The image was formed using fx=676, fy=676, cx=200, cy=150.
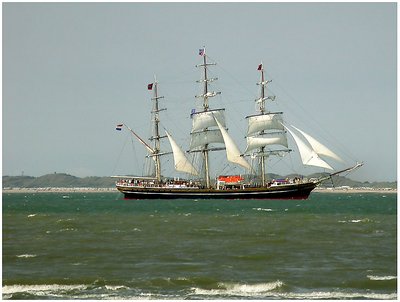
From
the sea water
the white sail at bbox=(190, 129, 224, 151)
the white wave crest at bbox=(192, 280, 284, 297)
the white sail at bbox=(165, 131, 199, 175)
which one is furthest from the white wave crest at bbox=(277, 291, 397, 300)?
the white sail at bbox=(165, 131, 199, 175)

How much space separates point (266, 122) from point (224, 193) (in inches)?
593

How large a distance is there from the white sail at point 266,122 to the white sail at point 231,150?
4.13m

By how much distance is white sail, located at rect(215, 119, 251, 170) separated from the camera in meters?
125

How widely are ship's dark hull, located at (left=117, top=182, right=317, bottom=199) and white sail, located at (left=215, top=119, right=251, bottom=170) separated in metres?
5.89

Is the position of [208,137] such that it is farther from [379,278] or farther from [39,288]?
[39,288]

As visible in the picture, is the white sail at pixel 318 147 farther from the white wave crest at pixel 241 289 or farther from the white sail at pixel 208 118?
the white wave crest at pixel 241 289

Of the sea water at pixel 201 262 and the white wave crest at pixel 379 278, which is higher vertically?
the sea water at pixel 201 262

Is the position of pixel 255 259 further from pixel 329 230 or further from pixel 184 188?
pixel 184 188

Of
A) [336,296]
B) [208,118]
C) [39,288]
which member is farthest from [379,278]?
[208,118]

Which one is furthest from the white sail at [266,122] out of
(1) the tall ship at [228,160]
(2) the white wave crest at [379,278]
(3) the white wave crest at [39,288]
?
(3) the white wave crest at [39,288]

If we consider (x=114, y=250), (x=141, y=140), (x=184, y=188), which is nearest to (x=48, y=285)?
(x=114, y=250)

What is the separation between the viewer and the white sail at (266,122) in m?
123

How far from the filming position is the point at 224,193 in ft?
405

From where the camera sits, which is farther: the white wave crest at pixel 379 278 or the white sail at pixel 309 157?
the white sail at pixel 309 157
